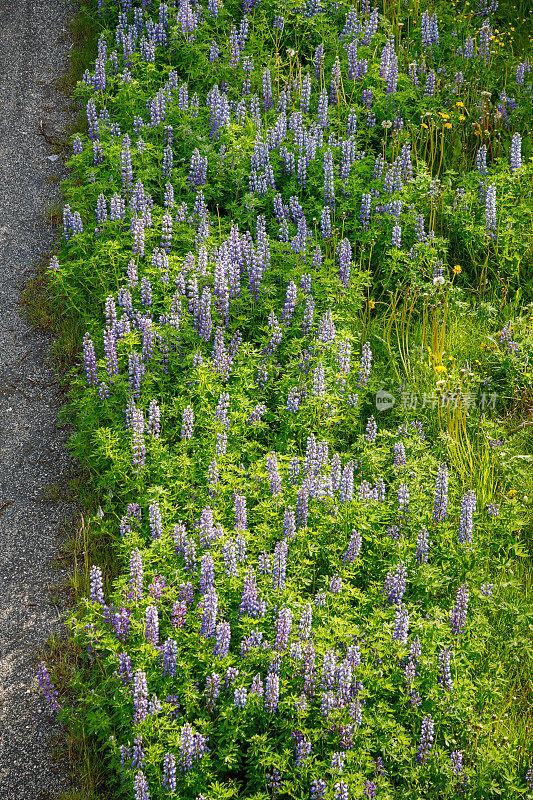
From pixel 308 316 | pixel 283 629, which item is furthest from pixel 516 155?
pixel 283 629

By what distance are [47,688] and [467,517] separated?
95.2 inches

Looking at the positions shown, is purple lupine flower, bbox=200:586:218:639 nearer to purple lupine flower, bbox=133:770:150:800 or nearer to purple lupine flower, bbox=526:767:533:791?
purple lupine flower, bbox=133:770:150:800

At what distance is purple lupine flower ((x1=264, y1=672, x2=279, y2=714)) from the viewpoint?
3.76 meters

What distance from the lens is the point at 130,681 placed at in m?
4.04

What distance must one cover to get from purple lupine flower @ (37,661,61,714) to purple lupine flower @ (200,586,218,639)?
0.91 meters

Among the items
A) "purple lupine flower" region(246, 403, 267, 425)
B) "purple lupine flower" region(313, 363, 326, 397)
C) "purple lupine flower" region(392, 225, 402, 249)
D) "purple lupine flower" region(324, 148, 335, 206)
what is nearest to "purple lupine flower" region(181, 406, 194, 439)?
"purple lupine flower" region(246, 403, 267, 425)

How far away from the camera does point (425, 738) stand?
3.76 metres

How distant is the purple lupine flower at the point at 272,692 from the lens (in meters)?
3.76

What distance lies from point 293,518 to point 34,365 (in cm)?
268

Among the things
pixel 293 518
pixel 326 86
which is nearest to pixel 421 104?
pixel 326 86

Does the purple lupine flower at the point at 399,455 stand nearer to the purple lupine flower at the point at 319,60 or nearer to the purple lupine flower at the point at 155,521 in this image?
the purple lupine flower at the point at 155,521

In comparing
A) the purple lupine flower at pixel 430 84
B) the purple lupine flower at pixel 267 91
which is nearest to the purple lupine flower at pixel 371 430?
the purple lupine flower at pixel 267 91

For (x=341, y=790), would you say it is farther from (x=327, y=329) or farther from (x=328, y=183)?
(x=328, y=183)

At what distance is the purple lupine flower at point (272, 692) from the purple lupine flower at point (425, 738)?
0.68 metres
